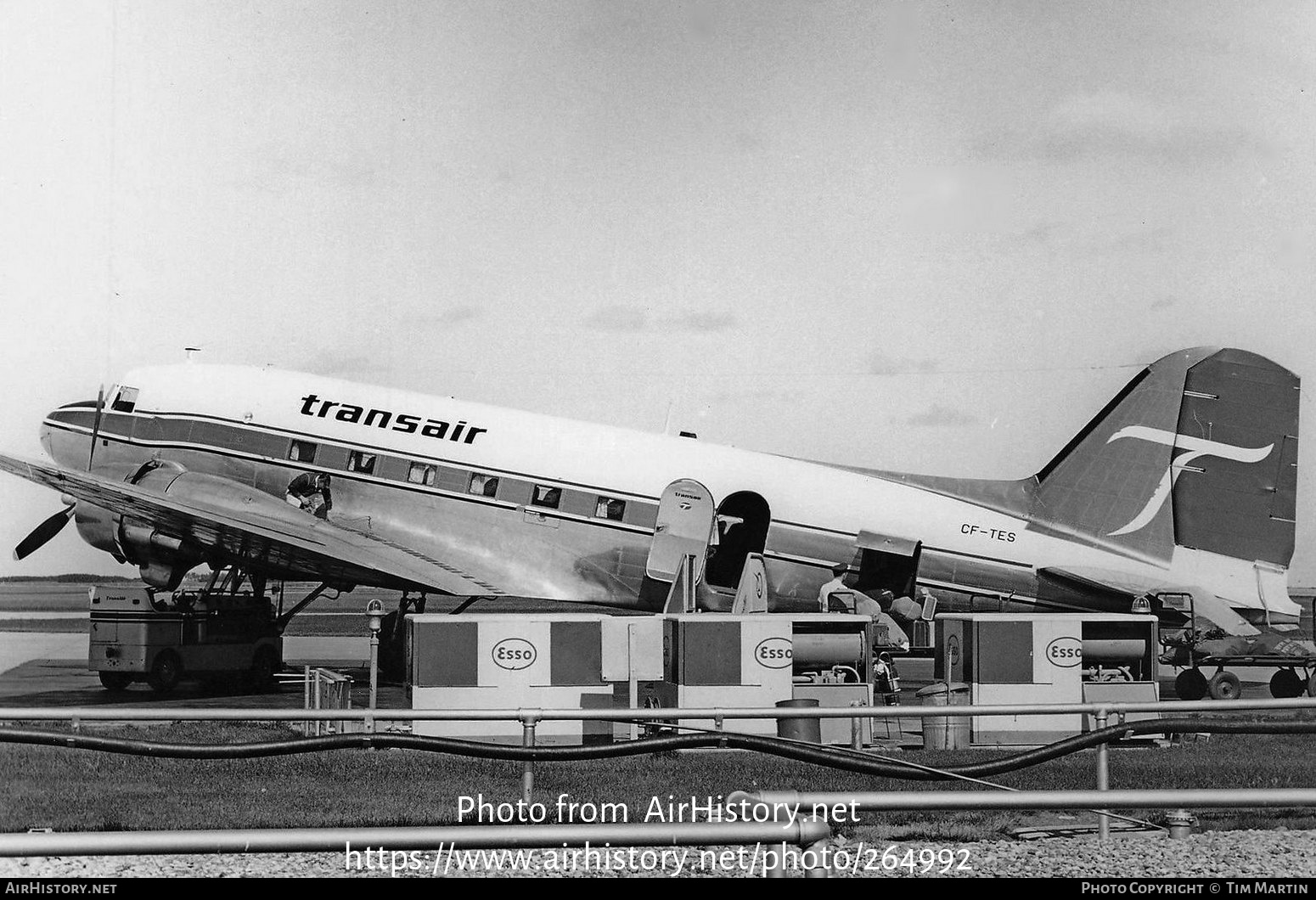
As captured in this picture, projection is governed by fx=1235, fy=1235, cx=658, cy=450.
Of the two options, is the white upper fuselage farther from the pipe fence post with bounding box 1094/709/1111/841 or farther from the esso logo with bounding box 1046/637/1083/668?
the pipe fence post with bounding box 1094/709/1111/841

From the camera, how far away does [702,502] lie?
55.6 ft

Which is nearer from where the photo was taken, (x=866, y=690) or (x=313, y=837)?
(x=313, y=837)

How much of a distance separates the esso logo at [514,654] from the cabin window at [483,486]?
5.65 m

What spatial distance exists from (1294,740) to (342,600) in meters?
59.3

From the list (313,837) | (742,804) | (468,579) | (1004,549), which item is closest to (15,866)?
(313,837)

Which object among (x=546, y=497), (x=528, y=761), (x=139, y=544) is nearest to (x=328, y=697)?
(x=546, y=497)

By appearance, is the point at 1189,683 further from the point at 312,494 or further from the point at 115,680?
the point at 115,680

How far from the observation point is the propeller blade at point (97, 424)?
19.3 m

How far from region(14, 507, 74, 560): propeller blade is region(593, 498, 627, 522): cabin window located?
8122 millimetres

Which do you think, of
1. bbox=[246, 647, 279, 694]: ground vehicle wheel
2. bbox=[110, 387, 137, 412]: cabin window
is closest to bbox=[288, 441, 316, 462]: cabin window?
bbox=[246, 647, 279, 694]: ground vehicle wheel

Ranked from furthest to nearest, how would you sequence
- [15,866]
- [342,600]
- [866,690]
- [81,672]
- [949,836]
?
[342,600]
[81,672]
[866,690]
[949,836]
[15,866]

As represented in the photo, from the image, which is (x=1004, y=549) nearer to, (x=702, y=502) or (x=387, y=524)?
(x=702, y=502)

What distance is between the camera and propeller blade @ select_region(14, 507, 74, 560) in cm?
1856

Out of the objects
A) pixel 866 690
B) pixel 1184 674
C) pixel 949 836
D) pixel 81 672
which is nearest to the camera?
pixel 949 836
